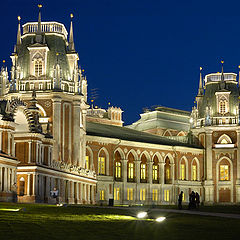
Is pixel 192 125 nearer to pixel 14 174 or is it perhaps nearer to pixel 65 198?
pixel 65 198

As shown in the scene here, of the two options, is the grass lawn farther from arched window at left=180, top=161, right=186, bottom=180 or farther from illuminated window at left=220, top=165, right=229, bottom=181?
illuminated window at left=220, top=165, right=229, bottom=181

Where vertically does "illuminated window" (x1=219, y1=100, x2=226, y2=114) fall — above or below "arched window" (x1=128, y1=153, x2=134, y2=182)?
above

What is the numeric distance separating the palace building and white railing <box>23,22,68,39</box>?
0.12 metres

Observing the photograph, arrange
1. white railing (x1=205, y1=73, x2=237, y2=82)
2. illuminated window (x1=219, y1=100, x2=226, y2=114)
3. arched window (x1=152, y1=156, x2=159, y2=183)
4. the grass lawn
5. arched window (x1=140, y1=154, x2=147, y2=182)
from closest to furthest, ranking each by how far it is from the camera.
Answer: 1. the grass lawn
2. arched window (x1=140, y1=154, x2=147, y2=182)
3. arched window (x1=152, y1=156, x2=159, y2=183)
4. illuminated window (x1=219, y1=100, x2=226, y2=114)
5. white railing (x1=205, y1=73, x2=237, y2=82)

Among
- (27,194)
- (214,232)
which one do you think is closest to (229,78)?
(27,194)

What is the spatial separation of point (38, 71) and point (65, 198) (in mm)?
15300

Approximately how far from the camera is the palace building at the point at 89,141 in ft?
181

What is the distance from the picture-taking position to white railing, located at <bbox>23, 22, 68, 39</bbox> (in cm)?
7181

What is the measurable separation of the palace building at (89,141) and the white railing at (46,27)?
117 mm

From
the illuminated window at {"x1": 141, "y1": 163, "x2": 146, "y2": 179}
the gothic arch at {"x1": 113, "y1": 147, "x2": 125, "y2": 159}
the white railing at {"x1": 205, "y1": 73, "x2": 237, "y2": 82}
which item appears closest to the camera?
the gothic arch at {"x1": 113, "y1": 147, "x2": 125, "y2": 159}

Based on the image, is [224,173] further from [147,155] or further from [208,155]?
[147,155]

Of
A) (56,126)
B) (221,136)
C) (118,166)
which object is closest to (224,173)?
(221,136)

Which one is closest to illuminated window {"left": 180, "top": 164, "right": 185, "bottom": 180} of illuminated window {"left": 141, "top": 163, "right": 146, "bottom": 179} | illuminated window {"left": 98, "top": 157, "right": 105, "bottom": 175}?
illuminated window {"left": 141, "top": 163, "right": 146, "bottom": 179}

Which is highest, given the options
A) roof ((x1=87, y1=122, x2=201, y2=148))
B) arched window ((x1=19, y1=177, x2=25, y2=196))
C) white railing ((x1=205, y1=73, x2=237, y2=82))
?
white railing ((x1=205, y1=73, x2=237, y2=82))
